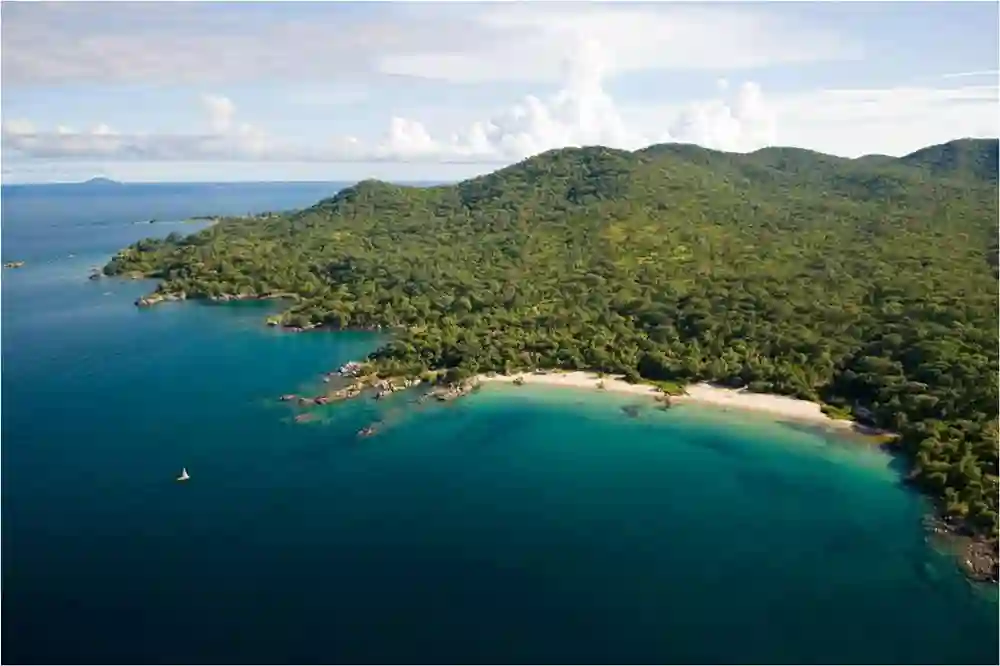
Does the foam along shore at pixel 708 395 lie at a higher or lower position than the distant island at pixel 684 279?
lower

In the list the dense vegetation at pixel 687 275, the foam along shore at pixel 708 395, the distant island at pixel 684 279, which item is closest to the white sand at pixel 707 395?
the foam along shore at pixel 708 395

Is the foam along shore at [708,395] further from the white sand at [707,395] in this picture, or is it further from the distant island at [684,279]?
the distant island at [684,279]

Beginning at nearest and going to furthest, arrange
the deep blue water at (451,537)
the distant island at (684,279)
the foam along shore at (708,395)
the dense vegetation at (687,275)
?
the deep blue water at (451,537)
the foam along shore at (708,395)
the distant island at (684,279)
the dense vegetation at (687,275)

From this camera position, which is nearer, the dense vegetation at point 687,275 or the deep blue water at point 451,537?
the deep blue water at point 451,537

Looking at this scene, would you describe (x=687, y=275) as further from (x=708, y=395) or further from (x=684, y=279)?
(x=708, y=395)

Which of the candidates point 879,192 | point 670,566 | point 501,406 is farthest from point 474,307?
point 879,192

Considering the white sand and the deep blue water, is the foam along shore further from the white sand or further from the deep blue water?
the deep blue water

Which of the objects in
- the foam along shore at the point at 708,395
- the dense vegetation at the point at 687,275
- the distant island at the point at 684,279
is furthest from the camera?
the dense vegetation at the point at 687,275

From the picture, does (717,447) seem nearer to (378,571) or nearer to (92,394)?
(378,571)
